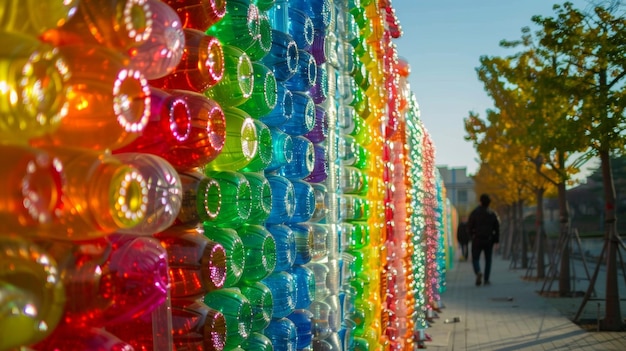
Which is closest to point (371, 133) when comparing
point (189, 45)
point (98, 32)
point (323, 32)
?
point (323, 32)

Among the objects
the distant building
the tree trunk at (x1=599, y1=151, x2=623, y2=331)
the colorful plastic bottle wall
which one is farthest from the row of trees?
the distant building

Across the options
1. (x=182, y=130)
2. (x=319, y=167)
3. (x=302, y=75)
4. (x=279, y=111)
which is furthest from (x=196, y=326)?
(x=319, y=167)

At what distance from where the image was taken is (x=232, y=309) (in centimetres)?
213

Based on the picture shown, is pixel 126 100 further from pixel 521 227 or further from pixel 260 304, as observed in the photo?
pixel 521 227

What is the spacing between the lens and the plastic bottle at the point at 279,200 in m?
2.66

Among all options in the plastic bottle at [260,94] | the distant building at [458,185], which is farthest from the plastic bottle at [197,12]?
the distant building at [458,185]

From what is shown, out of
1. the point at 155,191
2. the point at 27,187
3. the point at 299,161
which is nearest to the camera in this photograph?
the point at 27,187

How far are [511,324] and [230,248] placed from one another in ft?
27.3

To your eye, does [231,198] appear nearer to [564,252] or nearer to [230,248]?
[230,248]

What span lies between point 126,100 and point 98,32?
0.13 meters

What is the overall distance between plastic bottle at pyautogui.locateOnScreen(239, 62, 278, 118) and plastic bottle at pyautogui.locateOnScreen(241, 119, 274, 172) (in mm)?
38

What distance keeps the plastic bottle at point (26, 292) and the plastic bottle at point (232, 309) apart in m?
0.95

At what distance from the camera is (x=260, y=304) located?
7.82 feet

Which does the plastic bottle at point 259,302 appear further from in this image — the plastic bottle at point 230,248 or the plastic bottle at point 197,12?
the plastic bottle at point 197,12
